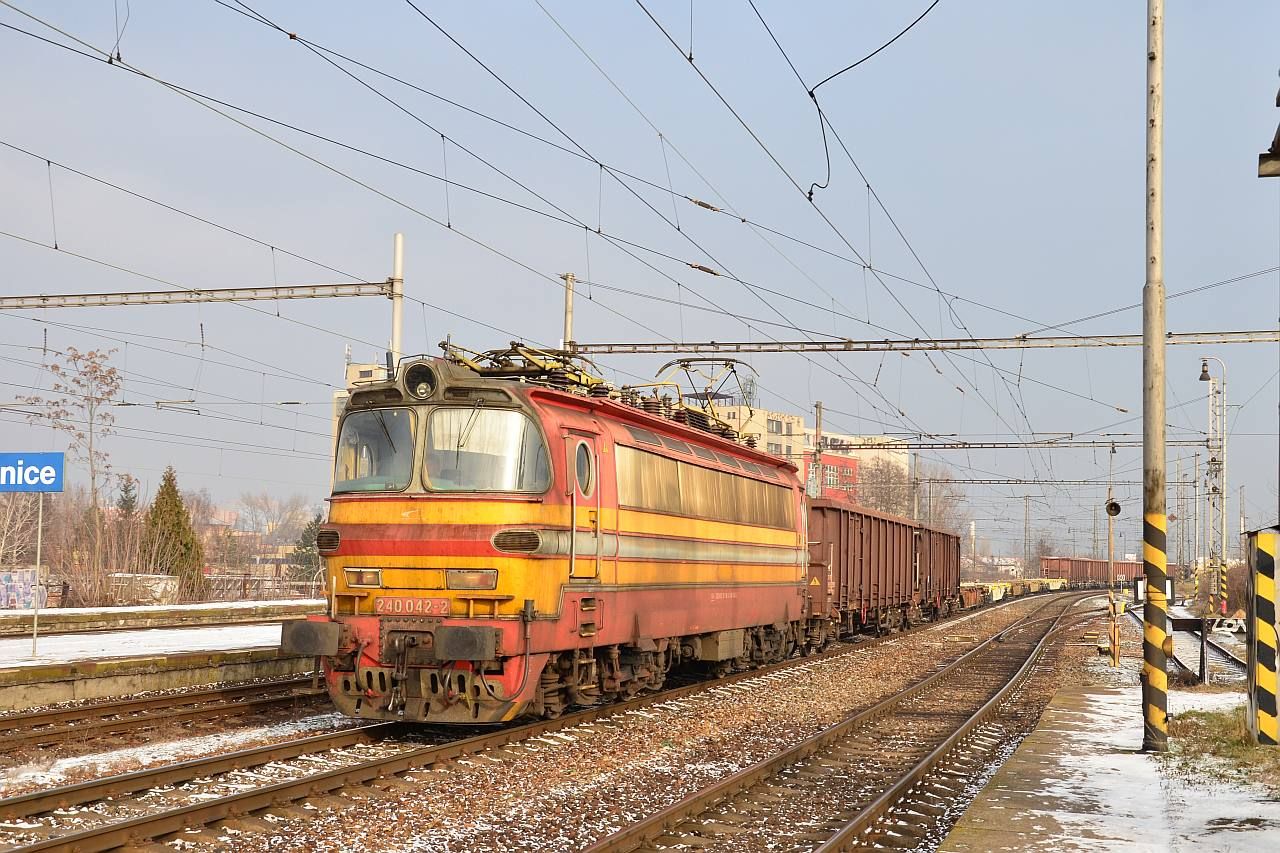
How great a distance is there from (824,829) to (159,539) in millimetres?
35127

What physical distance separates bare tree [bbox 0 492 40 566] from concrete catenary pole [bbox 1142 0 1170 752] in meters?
41.7

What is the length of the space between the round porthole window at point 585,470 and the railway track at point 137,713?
3378mm

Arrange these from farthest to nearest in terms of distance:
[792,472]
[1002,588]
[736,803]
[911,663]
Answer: [1002,588], [911,663], [792,472], [736,803]

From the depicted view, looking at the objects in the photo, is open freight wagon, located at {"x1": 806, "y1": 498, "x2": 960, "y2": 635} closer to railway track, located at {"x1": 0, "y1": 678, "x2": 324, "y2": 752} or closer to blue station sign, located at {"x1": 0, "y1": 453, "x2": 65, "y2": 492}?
railway track, located at {"x1": 0, "y1": 678, "x2": 324, "y2": 752}

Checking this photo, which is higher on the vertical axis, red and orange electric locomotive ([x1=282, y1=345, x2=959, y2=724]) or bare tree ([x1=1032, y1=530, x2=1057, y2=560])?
red and orange electric locomotive ([x1=282, y1=345, x2=959, y2=724])

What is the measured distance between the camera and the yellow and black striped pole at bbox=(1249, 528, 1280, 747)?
1012 centimetres

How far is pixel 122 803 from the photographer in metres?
9.29

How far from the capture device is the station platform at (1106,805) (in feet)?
27.2

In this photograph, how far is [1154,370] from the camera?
512 inches

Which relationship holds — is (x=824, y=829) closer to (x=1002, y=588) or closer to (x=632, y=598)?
(x=632, y=598)

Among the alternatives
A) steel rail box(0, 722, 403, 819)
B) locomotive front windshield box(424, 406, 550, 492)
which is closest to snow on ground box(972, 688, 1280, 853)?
locomotive front windshield box(424, 406, 550, 492)

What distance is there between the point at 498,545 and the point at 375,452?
1930mm

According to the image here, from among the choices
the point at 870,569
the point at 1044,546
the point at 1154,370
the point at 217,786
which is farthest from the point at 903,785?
the point at 1044,546

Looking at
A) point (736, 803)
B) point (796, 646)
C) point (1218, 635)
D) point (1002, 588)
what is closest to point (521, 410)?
point (736, 803)
